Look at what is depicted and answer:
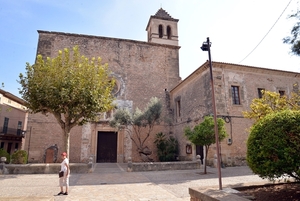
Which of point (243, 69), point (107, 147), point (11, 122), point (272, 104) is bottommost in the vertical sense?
point (107, 147)

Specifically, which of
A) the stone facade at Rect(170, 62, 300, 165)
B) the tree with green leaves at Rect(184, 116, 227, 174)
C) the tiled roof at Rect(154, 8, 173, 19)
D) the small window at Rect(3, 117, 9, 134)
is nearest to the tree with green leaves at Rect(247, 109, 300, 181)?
the tree with green leaves at Rect(184, 116, 227, 174)

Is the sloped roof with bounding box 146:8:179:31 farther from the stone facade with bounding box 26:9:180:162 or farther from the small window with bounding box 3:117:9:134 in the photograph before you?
the small window with bounding box 3:117:9:134

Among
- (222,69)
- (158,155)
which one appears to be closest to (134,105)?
(158,155)

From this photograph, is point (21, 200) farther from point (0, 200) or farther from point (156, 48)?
point (156, 48)

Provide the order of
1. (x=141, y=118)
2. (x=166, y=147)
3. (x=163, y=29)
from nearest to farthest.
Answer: (x=141, y=118) → (x=166, y=147) → (x=163, y=29)

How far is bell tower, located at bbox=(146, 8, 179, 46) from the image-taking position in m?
21.8

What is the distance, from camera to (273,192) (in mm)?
4422

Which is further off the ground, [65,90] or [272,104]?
[65,90]

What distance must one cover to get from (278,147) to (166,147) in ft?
43.8

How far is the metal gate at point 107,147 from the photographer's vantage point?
56.6ft

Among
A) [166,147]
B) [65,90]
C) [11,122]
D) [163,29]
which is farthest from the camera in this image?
[11,122]

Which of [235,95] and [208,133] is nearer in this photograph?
[208,133]

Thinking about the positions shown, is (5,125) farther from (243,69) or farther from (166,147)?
(243,69)

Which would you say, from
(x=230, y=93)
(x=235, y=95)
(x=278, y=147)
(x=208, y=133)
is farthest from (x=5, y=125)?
(x=278, y=147)
